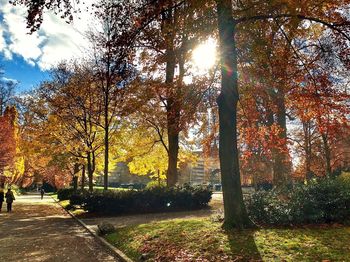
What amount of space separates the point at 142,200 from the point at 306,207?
1151cm

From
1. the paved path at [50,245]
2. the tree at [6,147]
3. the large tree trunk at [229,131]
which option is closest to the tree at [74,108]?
the paved path at [50,245]

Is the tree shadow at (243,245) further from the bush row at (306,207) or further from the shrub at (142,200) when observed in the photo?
the shrub at (142,200)

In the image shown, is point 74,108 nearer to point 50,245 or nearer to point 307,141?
point 50,245

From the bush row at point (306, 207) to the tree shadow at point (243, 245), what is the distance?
1625mm

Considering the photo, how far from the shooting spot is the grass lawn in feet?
23.6

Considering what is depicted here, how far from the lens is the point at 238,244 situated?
8031mm

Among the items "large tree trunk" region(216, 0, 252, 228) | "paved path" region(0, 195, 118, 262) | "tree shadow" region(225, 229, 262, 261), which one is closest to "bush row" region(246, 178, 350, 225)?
"large tree trunk" region(216, 0, 252, 228)

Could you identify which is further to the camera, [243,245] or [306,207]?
[306,207]

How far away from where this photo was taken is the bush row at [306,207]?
10547 mm

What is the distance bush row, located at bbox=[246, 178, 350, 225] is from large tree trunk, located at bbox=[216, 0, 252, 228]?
4.51ft

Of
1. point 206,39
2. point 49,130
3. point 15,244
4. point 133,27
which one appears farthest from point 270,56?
point 49,130

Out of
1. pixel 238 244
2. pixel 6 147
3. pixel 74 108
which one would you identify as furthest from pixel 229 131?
pixel 6 147

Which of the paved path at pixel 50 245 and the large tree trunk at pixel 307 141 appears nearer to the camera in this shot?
the paved path at pixel 50 245

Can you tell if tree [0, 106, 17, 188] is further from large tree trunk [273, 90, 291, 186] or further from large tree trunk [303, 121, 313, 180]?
large tree trunk [303, 121, 313, 180]
